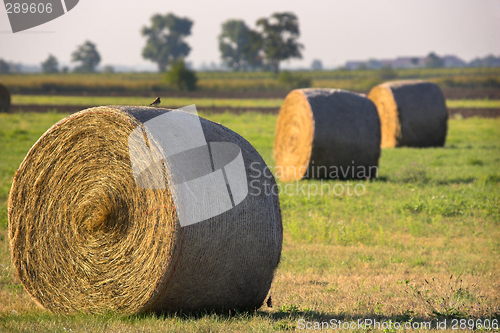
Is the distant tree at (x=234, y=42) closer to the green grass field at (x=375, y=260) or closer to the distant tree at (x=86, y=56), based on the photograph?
the distant tree at (x=86, y=56)

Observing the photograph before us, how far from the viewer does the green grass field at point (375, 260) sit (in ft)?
17.5

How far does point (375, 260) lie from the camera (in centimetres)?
753

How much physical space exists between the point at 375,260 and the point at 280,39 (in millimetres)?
83872

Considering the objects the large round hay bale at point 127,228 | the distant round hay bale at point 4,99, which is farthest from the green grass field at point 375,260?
the distant round hay bale at point 4,99

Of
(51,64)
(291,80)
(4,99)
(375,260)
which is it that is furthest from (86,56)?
(375,260)

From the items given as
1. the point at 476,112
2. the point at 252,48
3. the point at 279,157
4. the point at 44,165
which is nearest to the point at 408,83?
the point at 279,157

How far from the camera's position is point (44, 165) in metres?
5.91

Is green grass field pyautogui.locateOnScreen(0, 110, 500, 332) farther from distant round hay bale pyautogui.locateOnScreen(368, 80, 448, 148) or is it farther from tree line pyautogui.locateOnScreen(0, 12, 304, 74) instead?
tree line pyautogui.locateOnScreen(0, 12, 304, 74)

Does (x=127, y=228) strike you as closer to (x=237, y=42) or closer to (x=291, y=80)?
(x=291, y=80)

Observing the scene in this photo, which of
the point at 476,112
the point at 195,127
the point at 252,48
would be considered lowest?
the point at 476,112

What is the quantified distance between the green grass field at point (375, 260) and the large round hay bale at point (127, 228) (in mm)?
236

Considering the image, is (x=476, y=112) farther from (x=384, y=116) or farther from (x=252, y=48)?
(x=252, y=48)

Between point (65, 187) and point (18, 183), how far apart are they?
607 mm

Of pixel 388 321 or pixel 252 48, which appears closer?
pixel 388 321
